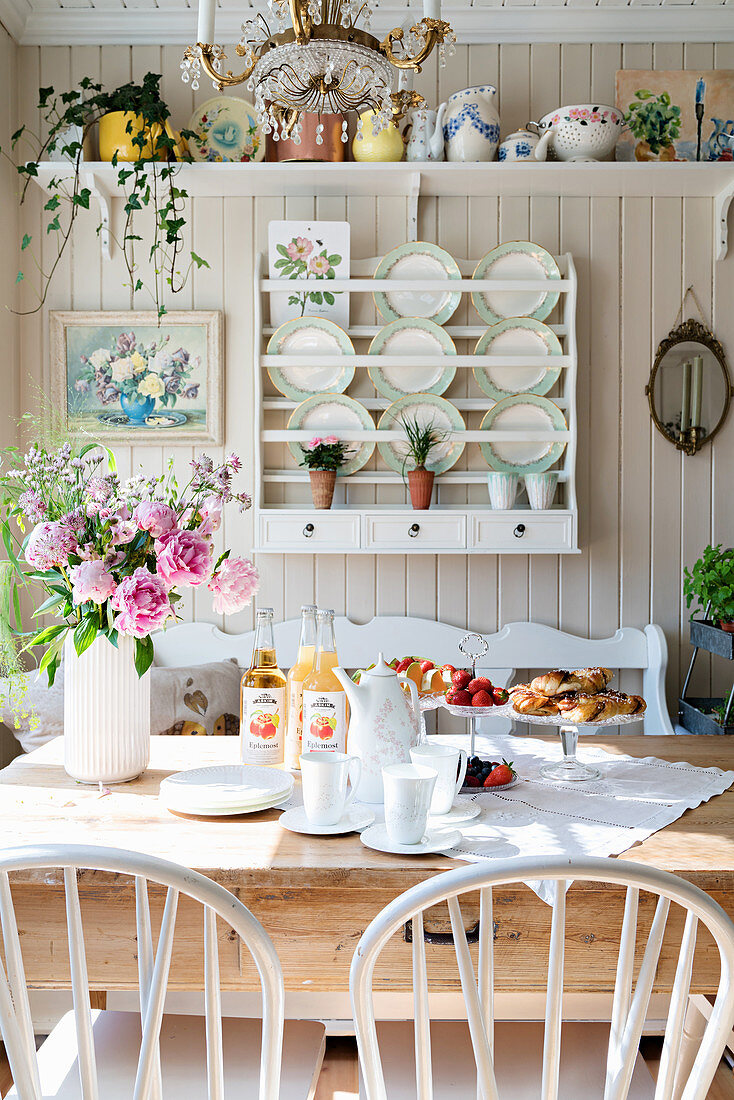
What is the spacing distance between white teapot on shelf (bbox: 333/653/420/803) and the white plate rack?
1.36 m

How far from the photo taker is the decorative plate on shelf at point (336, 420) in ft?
9.19

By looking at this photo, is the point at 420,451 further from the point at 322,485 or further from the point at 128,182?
the point at 128,182

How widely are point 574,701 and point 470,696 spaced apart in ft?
0.57

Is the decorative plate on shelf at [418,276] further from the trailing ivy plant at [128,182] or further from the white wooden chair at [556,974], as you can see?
the white wooden chair at [556,974]

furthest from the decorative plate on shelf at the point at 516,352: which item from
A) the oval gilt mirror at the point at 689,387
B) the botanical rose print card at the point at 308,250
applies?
the botanical rose print card at the point at 308,250

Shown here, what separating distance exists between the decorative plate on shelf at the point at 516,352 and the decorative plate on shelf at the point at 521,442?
0.05 metres

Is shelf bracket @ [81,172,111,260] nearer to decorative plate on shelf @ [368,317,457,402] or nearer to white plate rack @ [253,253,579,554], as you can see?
white plate rack @ [253,253,579,554]

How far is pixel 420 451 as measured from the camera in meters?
2.74

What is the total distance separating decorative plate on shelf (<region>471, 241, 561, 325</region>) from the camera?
2787 mm

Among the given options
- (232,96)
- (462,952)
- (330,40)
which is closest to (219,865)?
(462,952)

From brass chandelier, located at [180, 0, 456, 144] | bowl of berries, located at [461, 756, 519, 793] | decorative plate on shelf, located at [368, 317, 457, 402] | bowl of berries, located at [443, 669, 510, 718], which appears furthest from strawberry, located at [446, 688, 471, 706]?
decorative plate on shelf, located at [368, 317, 457, 402]

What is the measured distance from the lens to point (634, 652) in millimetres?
2818

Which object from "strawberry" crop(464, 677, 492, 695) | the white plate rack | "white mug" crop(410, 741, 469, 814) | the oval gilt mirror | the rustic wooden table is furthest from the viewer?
the oval gilt mirror

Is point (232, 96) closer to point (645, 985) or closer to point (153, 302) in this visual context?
point (153, 302)
